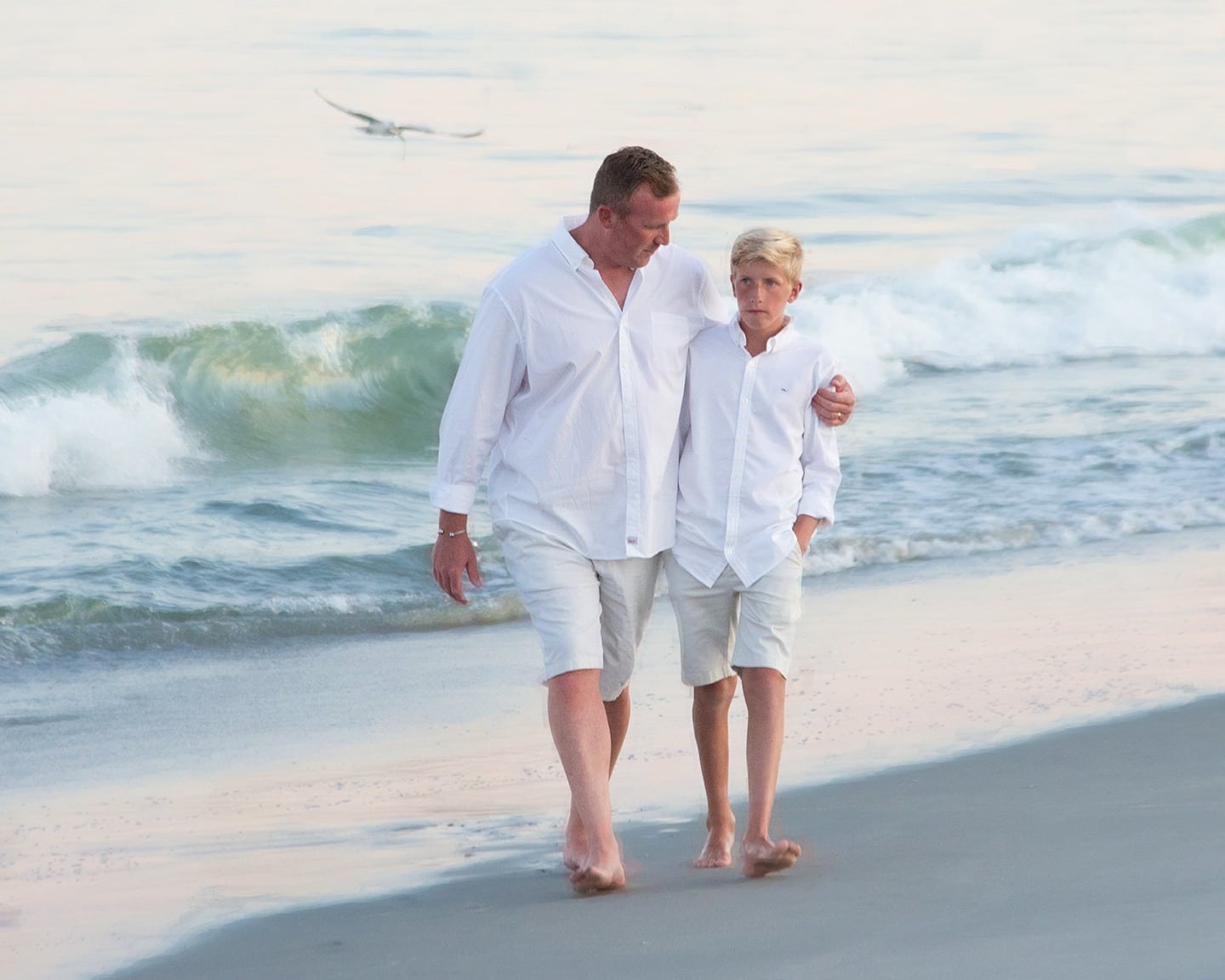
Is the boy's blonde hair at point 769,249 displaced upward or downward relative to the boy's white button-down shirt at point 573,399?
upward

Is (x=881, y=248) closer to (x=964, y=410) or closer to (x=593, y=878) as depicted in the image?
(x=964, y=410)

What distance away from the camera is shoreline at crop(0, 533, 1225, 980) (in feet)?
13.1

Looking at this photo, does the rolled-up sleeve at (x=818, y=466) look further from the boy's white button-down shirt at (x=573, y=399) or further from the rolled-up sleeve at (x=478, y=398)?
the rolled-up sleeve at (x=478, y=398)

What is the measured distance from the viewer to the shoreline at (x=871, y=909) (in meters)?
3.20

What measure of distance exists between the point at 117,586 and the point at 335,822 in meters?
3.43

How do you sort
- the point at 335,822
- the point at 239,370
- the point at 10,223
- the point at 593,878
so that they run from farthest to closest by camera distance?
the point at 10,223 → the point at 239,370 → the point at 335,822 → the point at 593,878

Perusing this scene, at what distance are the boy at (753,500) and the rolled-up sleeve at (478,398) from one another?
41 cm

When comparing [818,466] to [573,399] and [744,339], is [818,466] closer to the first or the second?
[744,339]

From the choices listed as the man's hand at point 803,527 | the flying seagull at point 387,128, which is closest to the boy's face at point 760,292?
the man's hand at point 803,527

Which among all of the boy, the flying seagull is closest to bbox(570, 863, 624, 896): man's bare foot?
the boy

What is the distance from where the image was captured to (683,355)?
12.6ft

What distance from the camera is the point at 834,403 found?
382cm

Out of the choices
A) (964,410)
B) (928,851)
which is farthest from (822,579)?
(964,410)

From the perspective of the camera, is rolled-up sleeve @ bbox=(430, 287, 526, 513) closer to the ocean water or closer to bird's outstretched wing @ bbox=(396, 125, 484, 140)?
the ocean water
